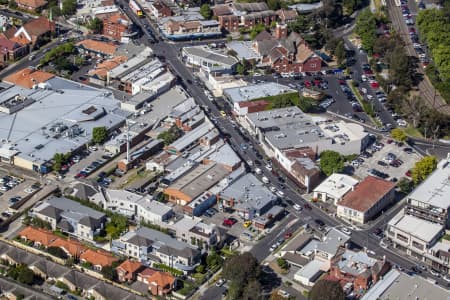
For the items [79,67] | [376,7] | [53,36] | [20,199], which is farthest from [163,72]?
[376,7]

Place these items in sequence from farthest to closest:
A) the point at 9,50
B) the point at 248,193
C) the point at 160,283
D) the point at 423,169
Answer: the point at 9,50
the point at 423,169
the point at 248,193
the point at 160,283

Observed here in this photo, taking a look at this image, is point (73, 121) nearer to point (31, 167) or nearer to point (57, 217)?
point (31, 167)

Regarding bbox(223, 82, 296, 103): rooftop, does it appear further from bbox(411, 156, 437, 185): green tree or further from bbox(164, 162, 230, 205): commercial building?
bbox(411, 156, 437, 185): green tree

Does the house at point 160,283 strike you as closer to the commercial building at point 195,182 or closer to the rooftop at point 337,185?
the commercial building at point 195,182

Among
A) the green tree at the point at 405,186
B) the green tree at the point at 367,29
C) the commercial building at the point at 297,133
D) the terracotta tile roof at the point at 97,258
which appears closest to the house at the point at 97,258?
the terracotta tile roof at the point at 97,258

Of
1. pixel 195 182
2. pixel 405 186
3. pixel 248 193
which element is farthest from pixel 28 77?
pixel 405 186

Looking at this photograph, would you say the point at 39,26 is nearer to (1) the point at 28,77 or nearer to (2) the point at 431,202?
(1) the point at 28,77
